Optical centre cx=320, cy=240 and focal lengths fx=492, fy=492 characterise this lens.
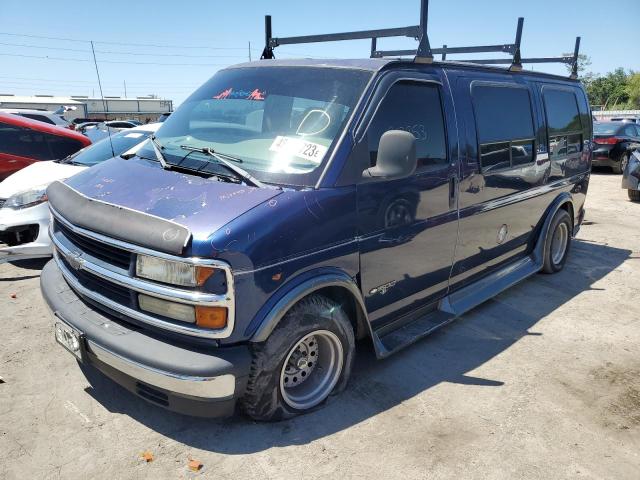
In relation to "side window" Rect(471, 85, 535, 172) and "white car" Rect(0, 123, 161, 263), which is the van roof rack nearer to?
"side window" Rect(471, 85, 535, 172)

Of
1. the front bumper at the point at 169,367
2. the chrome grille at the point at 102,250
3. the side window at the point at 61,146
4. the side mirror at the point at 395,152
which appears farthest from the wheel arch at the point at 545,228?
the side window at the point at 61,146

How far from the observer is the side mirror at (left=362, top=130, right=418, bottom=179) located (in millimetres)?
2982

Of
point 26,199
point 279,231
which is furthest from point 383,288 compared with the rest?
point 26,199

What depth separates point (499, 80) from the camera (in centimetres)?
464

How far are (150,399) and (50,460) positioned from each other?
0.66m

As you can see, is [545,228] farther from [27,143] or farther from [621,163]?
[621,163]

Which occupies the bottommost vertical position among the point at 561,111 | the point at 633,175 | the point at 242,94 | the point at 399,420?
the point at 399,420

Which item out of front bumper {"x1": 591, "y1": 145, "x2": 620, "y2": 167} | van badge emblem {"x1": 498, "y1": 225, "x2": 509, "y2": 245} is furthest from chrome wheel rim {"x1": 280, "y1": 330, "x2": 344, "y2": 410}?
front bumper {"x1": 591, "y1": 145, "x2": 620, "y2": 167}

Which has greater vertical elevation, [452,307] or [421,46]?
[421,46]

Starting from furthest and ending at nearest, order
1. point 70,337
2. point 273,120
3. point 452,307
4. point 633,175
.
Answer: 1. point 633,175
2. point 452,307
3. point 273,120
4. point 70,337

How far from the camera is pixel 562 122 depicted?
576 centimetres

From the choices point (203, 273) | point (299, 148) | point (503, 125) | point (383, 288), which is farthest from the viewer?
point (503, 125)

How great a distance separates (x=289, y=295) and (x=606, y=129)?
1647 centimetres

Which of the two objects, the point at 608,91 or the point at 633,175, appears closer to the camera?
the point at 633,175
